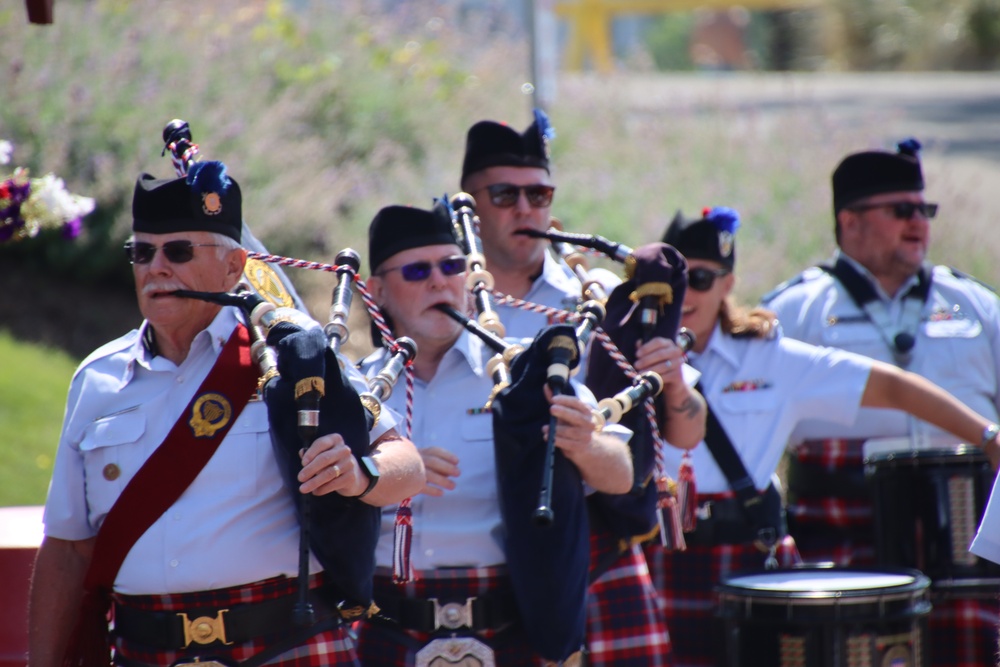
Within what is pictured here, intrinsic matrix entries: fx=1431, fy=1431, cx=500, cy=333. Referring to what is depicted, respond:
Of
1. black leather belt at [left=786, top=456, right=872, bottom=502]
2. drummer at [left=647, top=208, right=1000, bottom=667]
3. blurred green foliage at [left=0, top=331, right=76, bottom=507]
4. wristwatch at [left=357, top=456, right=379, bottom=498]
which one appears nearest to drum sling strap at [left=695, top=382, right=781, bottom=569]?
drummer at [left=647, top=208, right=1000, bottom=667]

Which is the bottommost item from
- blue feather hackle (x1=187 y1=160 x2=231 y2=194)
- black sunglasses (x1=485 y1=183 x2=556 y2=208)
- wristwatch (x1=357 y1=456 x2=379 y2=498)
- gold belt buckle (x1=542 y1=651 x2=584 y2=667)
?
gold belt buckle (x1=542 y1=651 x2=584 y2=667)

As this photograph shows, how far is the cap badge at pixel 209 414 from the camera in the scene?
3084mm

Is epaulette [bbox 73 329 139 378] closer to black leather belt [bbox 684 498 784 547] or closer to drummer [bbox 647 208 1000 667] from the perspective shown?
drummer [bbox 647 208 1000 667]

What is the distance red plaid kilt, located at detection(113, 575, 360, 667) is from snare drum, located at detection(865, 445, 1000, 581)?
6.77 ft

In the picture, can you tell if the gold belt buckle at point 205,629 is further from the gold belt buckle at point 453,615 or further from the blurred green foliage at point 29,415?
the blurred green foliage at point 29,415

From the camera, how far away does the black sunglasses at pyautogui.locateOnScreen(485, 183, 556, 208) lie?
4.25m

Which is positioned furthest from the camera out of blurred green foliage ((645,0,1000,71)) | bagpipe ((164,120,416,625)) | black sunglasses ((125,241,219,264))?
blurred green foliage ((645,0,1000,71))

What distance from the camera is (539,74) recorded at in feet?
22.1

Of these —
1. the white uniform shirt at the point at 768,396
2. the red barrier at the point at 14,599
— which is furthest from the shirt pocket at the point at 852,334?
the red barrier at the point at 14,599

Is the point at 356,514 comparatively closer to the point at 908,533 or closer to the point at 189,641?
the point at 189,641

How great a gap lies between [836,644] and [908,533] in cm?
78

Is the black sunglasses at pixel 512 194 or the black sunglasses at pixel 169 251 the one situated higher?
the black sunglasses at pixel 512 194

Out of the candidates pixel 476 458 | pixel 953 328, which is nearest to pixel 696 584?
pixel 476 458

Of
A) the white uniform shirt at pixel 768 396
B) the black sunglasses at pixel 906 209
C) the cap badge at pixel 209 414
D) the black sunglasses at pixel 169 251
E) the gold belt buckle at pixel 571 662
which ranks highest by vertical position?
the black sunglasses at pixel 906 209
